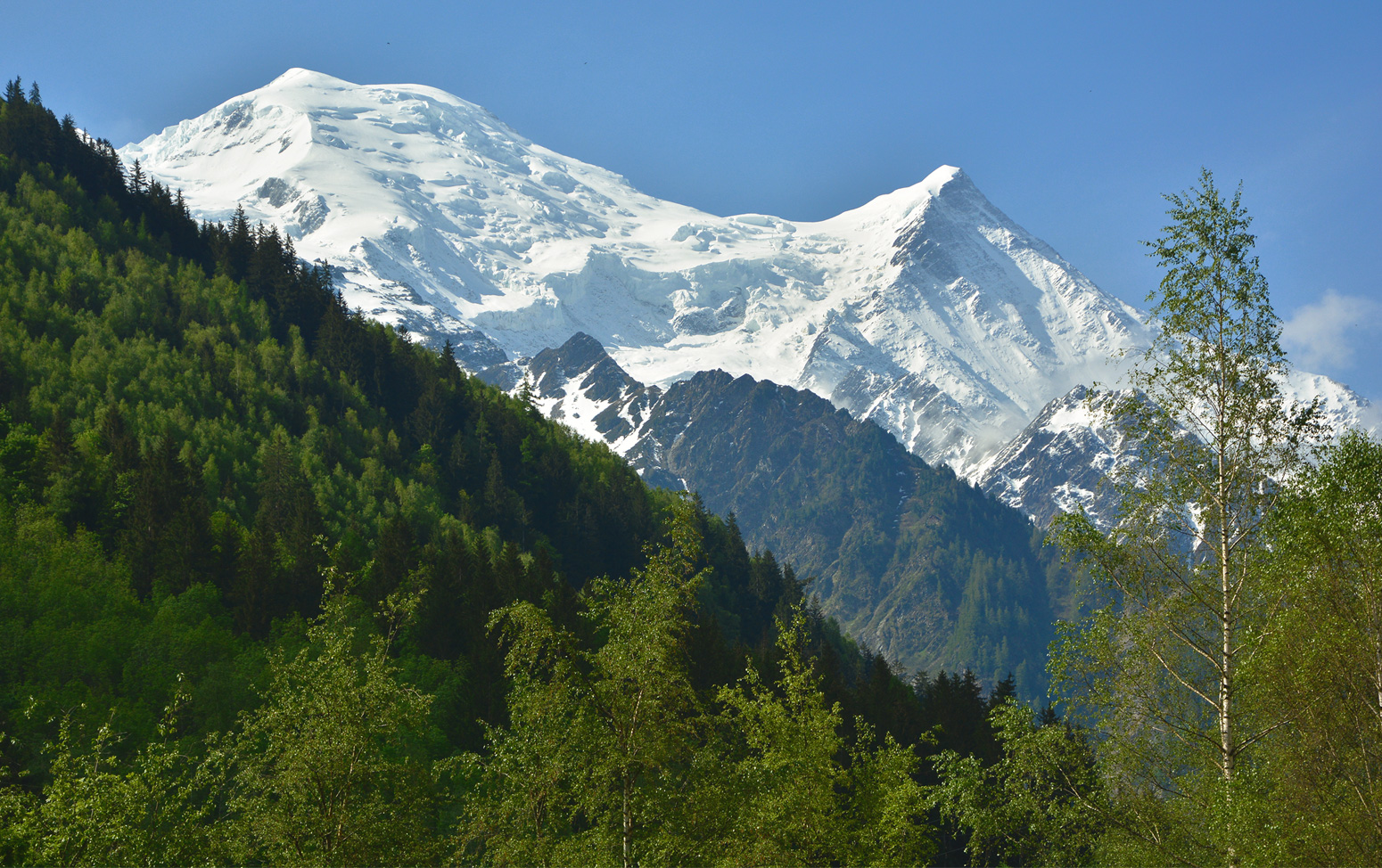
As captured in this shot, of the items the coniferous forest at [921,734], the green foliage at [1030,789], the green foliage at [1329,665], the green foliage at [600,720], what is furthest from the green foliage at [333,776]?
the green foliage at [1329,665]

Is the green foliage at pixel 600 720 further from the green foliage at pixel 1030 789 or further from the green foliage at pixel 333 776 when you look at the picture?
the green foliage at pixel 1030 789

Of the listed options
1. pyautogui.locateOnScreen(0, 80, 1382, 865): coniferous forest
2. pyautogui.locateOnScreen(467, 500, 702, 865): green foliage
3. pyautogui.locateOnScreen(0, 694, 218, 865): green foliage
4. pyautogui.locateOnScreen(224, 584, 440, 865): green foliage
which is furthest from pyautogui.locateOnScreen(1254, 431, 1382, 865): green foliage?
pyautogui.locateOnScreen(0, 694, 218, 865): green foliage

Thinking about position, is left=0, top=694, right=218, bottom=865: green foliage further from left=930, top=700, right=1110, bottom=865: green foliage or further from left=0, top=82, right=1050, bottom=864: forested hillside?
left=930, top=700, right=1110, bottom=865: green foliage

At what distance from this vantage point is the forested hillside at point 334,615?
2191cm

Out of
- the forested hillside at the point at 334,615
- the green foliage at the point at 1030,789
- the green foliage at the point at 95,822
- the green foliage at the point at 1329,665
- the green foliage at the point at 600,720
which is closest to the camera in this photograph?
the green foliage at the point at 1329,665

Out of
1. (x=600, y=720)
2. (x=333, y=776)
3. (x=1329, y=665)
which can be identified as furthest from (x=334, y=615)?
(x=1329, y=665)

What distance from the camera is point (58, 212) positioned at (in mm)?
125812

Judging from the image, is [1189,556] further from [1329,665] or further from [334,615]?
[334,615]

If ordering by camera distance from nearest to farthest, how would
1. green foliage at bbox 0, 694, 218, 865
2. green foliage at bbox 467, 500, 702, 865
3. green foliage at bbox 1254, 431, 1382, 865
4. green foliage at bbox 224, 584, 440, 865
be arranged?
1. green foliage at bbox 1254, 431, 1382, 865
2. green foliage at bbox 0, 694, 218, 865
3. green foliage at bbox 467, 500, 702, 865
4. green foliage at bbox 224, 584, 440, 865

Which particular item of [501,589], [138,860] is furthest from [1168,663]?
[501,589]

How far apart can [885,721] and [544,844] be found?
227 ft

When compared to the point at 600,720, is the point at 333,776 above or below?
below

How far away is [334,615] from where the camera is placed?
2628 centimetres

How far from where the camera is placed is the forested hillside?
2191 centimetres
